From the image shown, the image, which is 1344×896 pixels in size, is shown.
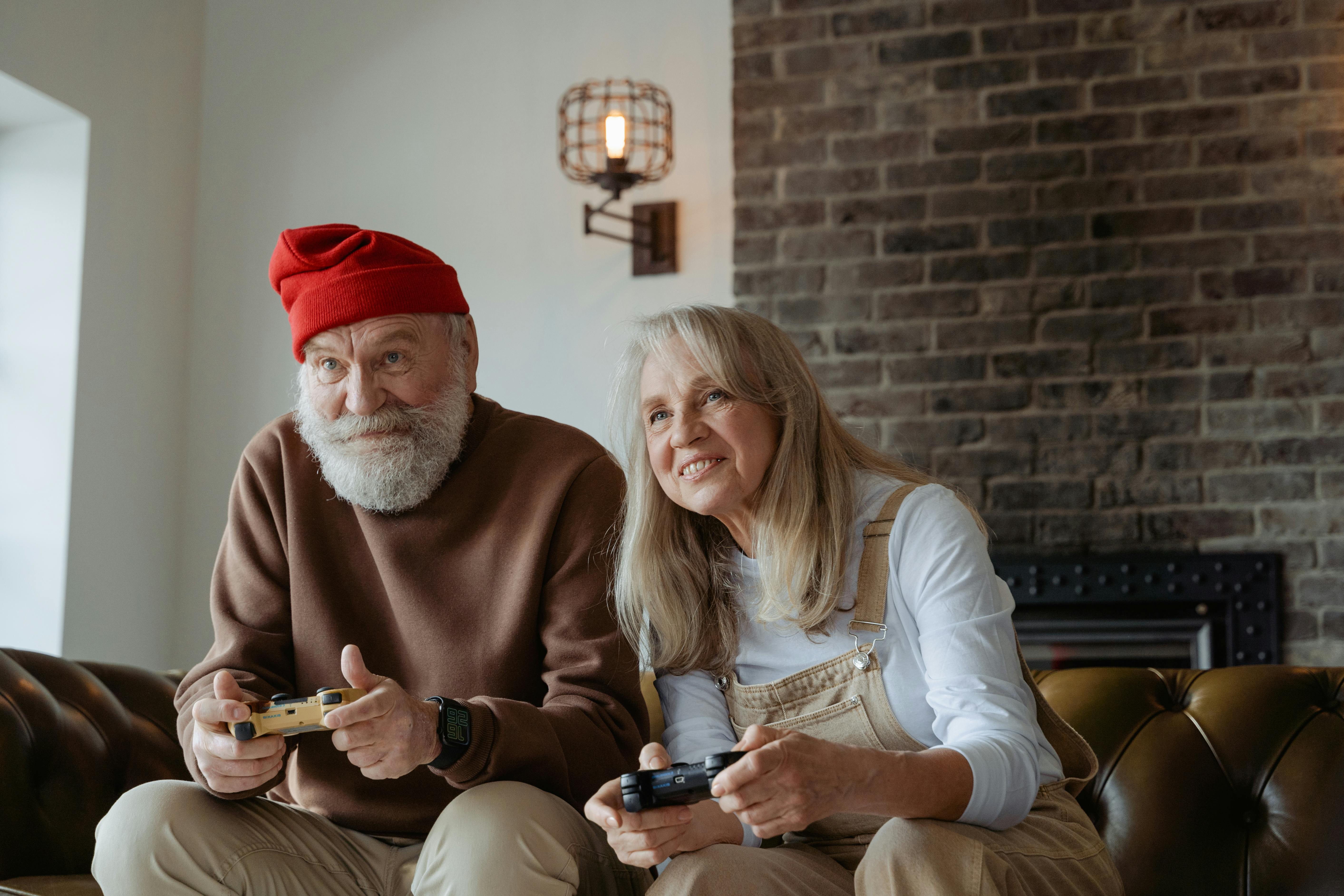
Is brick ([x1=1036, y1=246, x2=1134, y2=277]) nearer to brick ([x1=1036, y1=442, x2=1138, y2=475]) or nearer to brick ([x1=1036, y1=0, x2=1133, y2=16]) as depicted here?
brick ([x1=1036, y1=442, x2=1138, y2=475])

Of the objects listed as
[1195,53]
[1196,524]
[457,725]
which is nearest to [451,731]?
[457,725]

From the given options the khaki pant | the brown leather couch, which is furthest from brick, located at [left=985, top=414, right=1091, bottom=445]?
the khaki pant

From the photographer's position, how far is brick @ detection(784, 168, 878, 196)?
11.3 ft

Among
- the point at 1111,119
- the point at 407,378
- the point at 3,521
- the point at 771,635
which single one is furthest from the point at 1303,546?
the point at 3,521

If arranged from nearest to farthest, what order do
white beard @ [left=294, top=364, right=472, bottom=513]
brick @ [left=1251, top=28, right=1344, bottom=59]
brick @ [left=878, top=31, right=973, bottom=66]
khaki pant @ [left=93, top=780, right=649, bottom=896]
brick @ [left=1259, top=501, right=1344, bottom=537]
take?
khaki pant @ [left=93, top=780, right=649, bottom=896]
white beard @ [left=294, top=364, right=472, bottom=513]
brick @ [left=1259, top=501, right=1344, bottom=537]
brick @ [left=1251, top=28, right=1344, bottom=59]
brick @ [left=878, top=31, right=973, bottom=66]

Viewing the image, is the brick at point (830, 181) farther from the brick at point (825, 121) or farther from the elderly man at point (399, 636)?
the elderly man at point (399, 636)

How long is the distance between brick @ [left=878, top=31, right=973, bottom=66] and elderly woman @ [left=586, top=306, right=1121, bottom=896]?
2.09 m

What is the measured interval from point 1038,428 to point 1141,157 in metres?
0.80

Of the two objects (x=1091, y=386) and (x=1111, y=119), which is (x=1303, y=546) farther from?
(x=1111, y=119)

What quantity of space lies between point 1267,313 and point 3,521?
3.48 meters

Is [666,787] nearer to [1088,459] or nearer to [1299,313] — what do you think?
[1088,459]

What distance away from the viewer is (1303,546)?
3.09 metres

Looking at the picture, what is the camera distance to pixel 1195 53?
3.26m

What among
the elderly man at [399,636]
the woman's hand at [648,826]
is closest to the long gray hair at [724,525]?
the elderly man at [399,636]
